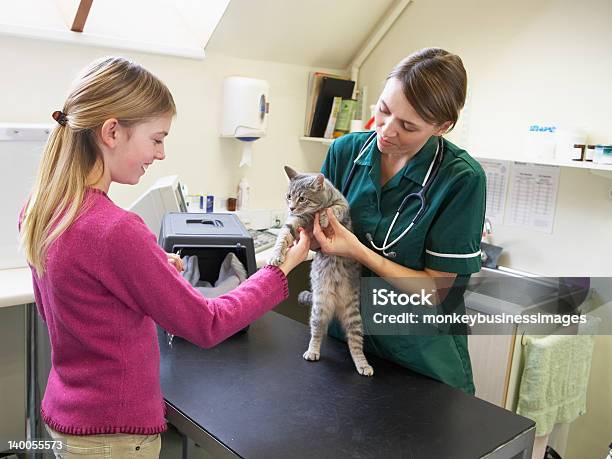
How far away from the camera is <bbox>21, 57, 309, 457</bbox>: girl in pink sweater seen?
0.99 metres

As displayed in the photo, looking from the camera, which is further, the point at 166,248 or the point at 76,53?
the point at 76,53

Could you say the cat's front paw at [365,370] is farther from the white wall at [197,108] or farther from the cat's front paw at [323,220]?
the white wall at [197,108]

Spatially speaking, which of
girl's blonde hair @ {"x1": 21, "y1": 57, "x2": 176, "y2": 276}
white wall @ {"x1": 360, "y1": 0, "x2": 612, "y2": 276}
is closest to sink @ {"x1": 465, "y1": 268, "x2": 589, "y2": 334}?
white wall @ {"x1": 360, "y1": 0, "x2": 612, "y2": 276}

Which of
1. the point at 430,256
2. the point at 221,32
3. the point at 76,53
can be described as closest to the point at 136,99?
the point at 430,256

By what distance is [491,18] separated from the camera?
2.77 m

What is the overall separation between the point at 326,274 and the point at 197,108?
165 cm

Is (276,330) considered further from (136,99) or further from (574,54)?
(574,54)

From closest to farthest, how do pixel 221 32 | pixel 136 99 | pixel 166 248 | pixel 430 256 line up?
pixel 136 99
pixel 430 256
pixel 166 248
pixel 221 32

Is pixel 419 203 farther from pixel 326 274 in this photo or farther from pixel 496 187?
pixel 496 187

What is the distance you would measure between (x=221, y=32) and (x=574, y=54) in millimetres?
1595

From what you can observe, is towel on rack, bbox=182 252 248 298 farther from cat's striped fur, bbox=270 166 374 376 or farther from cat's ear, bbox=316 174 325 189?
cat's ear, bbox=316 174 325 189

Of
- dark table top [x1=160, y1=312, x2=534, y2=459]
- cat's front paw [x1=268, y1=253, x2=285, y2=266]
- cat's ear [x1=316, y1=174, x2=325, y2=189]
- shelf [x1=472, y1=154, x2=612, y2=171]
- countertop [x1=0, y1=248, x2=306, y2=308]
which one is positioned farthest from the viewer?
shelf [x1=472, y1=154, x2=612, y2=171]

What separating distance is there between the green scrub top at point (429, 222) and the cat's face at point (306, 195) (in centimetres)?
15

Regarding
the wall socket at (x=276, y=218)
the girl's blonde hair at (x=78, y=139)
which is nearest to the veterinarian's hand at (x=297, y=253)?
the girl's blonde hair at (x=78, y=139)
